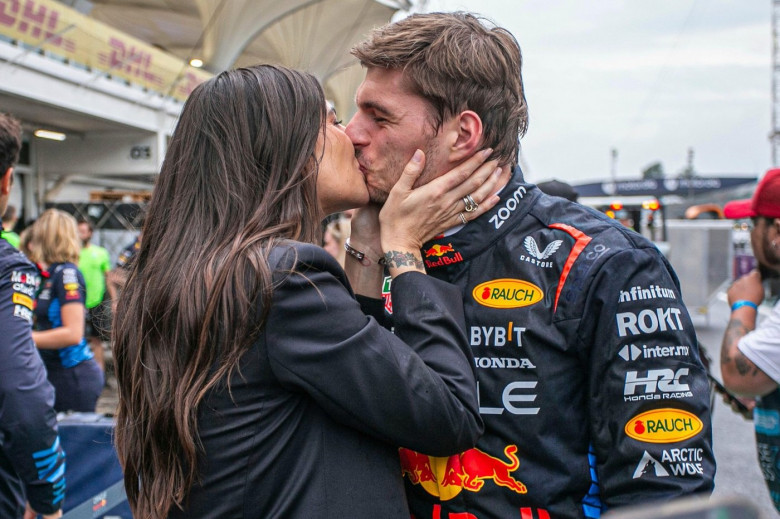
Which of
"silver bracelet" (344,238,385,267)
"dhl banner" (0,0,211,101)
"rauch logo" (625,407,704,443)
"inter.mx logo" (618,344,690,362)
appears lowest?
"rauch logo" (625,407,704,443)

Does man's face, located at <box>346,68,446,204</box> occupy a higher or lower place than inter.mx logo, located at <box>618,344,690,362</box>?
higher

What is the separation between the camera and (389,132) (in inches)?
63.1

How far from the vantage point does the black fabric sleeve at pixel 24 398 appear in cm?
253

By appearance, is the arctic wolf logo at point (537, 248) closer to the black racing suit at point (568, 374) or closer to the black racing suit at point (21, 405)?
the black racing suit at point (568, 374)

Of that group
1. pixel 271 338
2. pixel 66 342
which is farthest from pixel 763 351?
pixel 66 342

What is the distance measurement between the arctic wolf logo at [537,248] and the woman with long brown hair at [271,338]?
0.42ft

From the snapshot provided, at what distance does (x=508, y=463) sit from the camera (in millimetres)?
1389

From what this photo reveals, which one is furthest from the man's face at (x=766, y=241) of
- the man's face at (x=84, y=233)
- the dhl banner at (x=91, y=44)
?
the dhl banner at (x=91, y=44)

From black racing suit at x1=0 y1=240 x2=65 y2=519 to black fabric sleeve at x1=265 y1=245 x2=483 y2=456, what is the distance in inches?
71.8

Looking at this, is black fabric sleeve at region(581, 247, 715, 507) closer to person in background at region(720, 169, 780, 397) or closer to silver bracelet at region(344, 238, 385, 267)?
silver bracelet at region(344, 238, 385, 267)

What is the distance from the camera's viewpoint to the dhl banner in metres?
11.6

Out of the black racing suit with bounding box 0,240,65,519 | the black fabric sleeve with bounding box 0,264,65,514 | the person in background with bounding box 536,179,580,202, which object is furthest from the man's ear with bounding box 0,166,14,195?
the person in background with bounding box 536,179,580,202

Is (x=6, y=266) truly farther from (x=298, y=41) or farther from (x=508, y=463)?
(x=298, y=41)

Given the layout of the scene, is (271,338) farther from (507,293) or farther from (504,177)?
(504,177)
